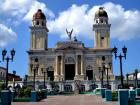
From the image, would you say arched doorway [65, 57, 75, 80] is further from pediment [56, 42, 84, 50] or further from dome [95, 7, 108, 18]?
dome [95, 7, 108, 18]

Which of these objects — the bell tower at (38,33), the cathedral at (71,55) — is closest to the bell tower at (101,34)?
the cathedral at (71,55)

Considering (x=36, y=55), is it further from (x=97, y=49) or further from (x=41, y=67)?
(x=97, y=49)

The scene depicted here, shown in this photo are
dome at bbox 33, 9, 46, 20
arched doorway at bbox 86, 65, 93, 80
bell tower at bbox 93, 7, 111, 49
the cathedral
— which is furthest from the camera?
dome at bbox 33, 9, 46, 20

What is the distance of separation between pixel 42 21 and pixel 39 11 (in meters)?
4.68

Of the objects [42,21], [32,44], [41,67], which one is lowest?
[41,67]

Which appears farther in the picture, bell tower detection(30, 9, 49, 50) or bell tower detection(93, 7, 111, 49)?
bell tower detection(30, 9, 49, 50)

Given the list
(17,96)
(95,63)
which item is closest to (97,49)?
(95,63)

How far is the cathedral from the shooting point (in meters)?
112

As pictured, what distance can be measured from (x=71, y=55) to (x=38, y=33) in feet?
44.4

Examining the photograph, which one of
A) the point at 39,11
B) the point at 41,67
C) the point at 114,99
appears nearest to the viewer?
the point at 114,99

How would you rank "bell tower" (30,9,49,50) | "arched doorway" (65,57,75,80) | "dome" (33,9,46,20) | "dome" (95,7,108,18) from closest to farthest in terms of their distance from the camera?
"arched doorway" (65,57,75,80), "bell tower" (30,9,49,50), "dome" (95,7,108,18), "dome" (33,9,46,20)

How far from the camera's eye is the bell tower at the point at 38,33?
115938mm

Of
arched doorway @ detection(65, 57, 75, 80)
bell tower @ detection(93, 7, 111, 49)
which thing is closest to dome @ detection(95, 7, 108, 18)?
bell tower @ detection(93, 7, 111, 49)

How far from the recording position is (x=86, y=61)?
374 ft
